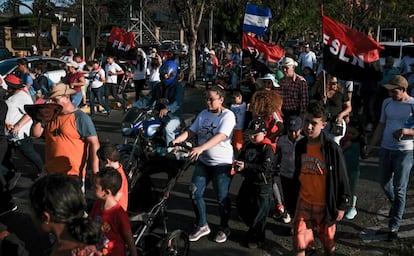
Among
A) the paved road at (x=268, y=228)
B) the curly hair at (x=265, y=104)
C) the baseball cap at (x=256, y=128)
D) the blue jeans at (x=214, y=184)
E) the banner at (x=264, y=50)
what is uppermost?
the banner at (x=264, y=50)

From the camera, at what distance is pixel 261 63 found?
10992 mm

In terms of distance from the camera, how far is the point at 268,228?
646 cm

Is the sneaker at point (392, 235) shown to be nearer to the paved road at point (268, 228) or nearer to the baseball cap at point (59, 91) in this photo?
the paved road at point (268, 228)

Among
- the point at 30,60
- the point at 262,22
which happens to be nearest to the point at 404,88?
the point at 262,22

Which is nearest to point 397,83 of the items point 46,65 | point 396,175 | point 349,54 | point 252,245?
point 396,175

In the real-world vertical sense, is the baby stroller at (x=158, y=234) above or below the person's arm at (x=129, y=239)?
below

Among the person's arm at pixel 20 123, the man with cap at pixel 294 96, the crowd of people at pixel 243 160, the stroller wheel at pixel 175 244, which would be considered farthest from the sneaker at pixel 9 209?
the man with cap at pixel 294 96


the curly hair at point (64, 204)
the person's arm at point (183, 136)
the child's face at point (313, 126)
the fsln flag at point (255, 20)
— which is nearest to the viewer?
the curly hair at point (64, 204)

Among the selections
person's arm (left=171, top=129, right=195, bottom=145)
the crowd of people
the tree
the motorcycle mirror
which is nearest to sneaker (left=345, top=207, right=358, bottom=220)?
the crowd of people

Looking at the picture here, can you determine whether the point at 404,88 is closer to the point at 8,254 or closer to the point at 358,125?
the point at 358,125

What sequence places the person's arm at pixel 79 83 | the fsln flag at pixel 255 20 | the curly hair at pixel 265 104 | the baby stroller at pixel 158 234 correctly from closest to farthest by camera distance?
the baby stroller at pixel 158 234 < the curly hair at pixel 265 104 < the person's arm at pixel 79 83 < the fsln flag at pixel 255 20

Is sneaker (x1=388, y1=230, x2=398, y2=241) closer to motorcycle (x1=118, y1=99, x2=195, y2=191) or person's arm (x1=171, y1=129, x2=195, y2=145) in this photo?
person's arm (x1=171, y1=129, x2=195, y2=145)

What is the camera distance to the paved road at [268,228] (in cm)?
581

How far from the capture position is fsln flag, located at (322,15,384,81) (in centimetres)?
693
